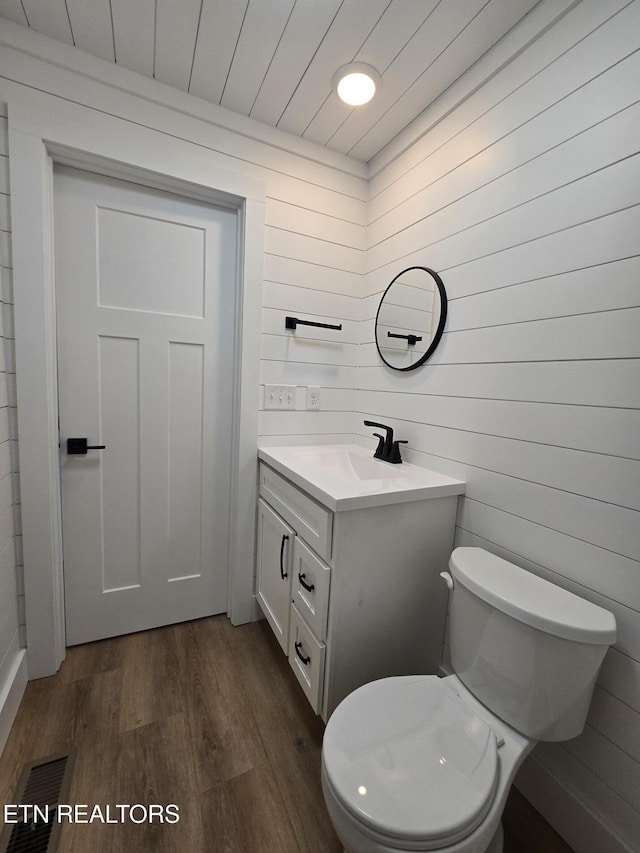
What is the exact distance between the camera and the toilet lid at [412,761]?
691 mm

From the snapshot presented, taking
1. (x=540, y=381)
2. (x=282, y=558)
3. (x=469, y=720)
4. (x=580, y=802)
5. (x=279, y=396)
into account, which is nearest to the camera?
(x=469, y=720)

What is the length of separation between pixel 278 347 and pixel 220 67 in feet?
3.55

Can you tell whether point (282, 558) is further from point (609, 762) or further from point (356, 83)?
point (356, 83)

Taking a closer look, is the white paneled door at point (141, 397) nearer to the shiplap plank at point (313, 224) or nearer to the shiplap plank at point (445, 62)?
the shiplap plank at point (313, 224)

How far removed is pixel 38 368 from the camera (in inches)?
53.3

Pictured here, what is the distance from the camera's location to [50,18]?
3.97 ft

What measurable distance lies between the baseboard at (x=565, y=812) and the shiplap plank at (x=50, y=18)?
2.84 meters

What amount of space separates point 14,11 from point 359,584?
2.22 metres

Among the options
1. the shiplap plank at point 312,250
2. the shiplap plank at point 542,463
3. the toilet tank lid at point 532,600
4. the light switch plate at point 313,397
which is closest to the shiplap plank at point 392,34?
the shiplap plank at point 312,250

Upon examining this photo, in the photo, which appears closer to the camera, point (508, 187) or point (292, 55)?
point (508, 187)

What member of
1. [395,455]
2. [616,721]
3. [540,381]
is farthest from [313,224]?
[616,721]

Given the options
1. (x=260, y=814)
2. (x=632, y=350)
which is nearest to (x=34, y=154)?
(x=632, y=350)

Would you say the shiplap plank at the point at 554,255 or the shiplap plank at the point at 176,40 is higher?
the shiplap plank at the point at 176,40

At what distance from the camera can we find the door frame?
4.24ft
